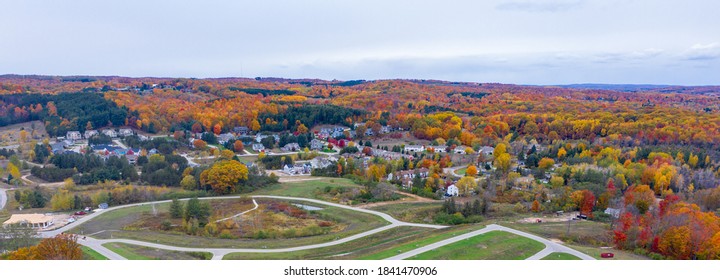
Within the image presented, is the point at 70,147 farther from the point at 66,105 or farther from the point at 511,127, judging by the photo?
the point at 511,127

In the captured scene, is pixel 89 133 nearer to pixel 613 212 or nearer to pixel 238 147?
pixel 238 147

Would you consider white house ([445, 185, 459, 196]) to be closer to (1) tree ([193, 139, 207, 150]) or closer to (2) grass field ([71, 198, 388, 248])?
(2) grass field ([71, 198, 388, 248])

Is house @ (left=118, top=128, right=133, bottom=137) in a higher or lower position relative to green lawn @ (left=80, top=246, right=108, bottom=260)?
lower

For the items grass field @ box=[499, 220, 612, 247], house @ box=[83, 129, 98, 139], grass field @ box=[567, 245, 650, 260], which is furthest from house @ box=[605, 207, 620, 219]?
house @ box=[83, 129, 98, 139]

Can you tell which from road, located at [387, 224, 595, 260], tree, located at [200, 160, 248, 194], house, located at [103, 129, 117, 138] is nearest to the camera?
road, located at [387, 224, 595, 260]

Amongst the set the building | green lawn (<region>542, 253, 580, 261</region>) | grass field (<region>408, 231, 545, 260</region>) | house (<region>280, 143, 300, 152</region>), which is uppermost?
green lawn (<region>542, 253, 580, 261</region>)

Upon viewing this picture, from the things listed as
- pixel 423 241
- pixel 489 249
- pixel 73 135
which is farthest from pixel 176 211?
pixel 73 135

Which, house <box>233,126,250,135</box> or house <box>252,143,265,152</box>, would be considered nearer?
house <box>252,143,265,152</box>
